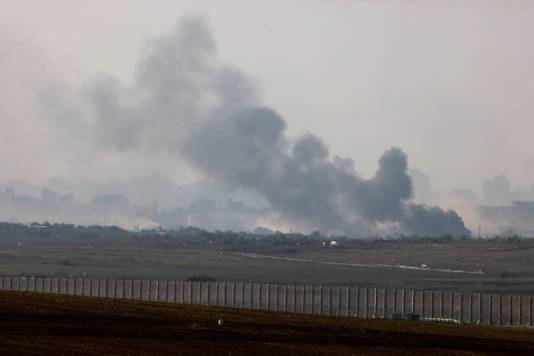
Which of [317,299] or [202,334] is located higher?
[317,299]

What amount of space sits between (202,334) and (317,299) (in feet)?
202

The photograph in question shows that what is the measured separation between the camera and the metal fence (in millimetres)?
105425

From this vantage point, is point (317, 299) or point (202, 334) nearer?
point (202, 334)

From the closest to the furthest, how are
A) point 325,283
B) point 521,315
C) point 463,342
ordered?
point 463,342, point 521,315, point 325,283

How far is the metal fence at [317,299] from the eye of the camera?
346ft

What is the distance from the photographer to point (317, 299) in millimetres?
119125

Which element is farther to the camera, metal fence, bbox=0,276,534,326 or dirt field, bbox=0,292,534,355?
metal fence, bbox=0,276,534,326

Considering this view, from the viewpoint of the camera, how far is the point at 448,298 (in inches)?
4547

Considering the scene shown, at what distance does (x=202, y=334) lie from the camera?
58.1 metres

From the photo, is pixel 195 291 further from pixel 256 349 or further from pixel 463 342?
pixel 256 349

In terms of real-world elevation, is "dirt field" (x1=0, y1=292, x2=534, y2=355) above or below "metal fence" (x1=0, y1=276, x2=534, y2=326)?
below

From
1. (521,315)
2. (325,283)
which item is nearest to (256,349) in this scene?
(521,315)

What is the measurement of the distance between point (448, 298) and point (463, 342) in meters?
52.0

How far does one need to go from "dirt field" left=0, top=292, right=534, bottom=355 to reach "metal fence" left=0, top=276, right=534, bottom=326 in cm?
2674
